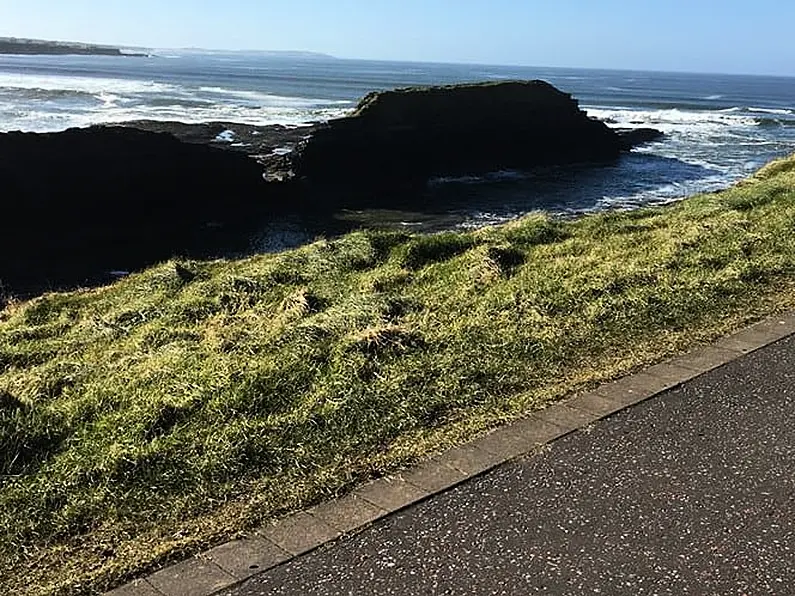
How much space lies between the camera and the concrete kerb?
8.90 feet

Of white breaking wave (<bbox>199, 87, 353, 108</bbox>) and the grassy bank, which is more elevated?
white breaking wave (<bbox>199, 87, 353, 108</bbox>)

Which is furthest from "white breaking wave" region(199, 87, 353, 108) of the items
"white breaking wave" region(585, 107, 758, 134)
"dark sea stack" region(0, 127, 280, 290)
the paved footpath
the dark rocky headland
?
the paved footpath

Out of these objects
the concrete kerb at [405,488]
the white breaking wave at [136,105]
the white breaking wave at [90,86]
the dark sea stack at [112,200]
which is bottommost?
the dark sea stack at [112,200]

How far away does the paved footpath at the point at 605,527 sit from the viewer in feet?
8.75

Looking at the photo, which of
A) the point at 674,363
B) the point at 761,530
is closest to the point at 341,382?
the point at 674,363

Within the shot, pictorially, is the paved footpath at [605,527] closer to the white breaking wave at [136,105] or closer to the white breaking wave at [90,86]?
the white breaking wave at [136,105]

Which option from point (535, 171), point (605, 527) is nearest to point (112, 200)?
point (535, 171)

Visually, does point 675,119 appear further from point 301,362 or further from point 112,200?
point 301,362

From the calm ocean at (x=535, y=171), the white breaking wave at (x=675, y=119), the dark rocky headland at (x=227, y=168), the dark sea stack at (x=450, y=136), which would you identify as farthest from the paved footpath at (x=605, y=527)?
the white breaking wave at (x=675, y=119)

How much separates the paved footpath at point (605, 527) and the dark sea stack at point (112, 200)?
14.2 meters

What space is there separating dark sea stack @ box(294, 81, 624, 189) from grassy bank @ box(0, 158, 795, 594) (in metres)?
20.6

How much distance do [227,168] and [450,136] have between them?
462 inches

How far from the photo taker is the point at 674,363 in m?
4.51

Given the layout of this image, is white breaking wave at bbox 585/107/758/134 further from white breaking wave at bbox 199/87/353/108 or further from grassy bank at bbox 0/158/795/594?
grassy bank at bbox 0/158/795/594
